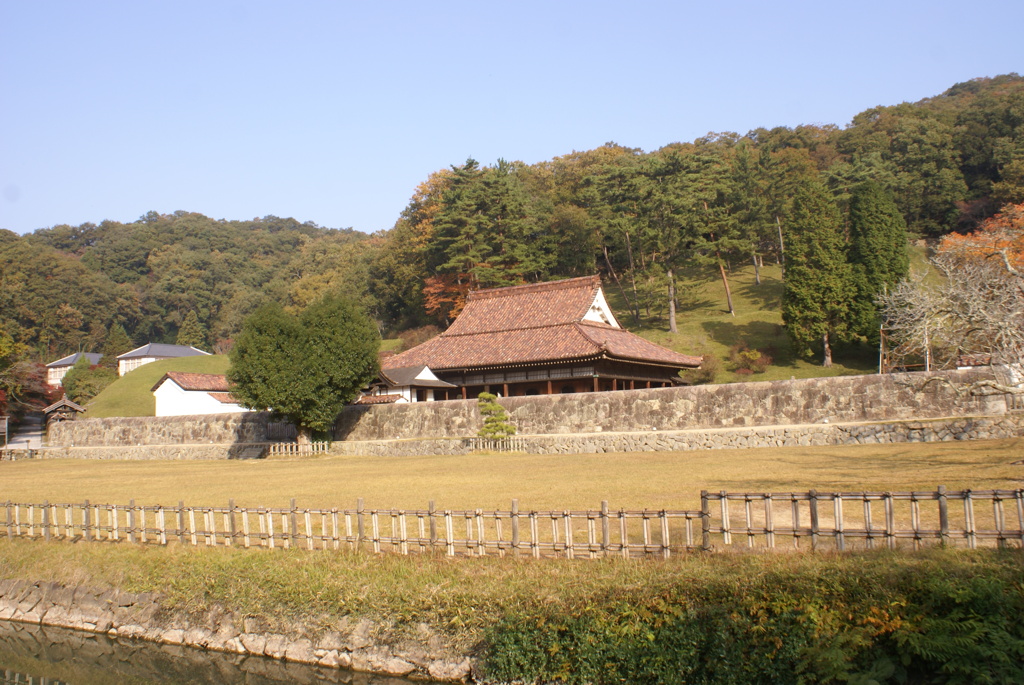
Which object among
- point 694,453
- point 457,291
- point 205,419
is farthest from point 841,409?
point 457,291

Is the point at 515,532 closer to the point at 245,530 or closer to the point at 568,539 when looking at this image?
the point at 568,539

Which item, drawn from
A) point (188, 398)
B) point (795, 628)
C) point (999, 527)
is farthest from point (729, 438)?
point (188, 398)

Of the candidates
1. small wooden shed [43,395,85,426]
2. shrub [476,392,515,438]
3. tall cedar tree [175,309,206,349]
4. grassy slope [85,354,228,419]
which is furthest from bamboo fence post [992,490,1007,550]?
tall cedar tree [175,309,206,349]

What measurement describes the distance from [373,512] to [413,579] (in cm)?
178

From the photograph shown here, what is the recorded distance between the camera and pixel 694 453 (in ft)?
85.4

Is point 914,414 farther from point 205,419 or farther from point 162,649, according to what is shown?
point 205,419

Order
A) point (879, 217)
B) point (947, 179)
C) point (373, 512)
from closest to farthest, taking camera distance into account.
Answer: point (373, 512)
point (879, 217)
point (947, 179)

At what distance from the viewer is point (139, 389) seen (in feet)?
187

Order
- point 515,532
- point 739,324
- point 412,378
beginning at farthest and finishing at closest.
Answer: point 739,324, point 412,378, point 515,532

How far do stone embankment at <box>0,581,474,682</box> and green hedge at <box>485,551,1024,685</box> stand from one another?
1.08m

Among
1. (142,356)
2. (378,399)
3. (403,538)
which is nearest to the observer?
(403,538)

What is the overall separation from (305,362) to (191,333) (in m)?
62.4

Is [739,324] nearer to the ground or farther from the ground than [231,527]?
farther from the ground

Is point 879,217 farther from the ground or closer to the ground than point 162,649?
farther from the ground
